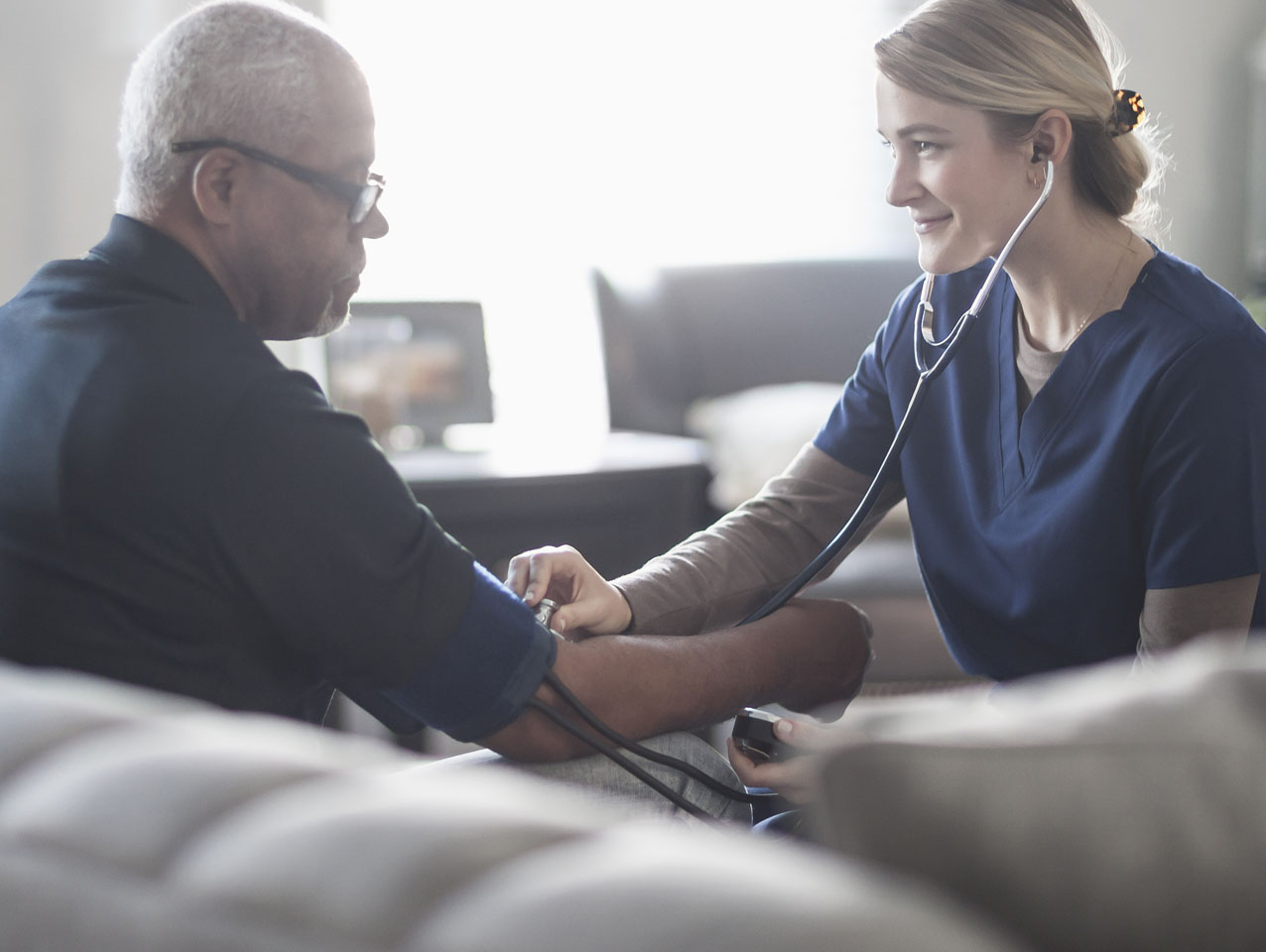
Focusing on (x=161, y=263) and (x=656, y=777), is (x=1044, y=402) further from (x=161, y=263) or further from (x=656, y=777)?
(x=161, y=263)

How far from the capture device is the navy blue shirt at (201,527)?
0.96 metres

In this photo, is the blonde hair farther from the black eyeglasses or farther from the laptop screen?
the laptop screen

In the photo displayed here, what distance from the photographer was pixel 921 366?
4.56 ft

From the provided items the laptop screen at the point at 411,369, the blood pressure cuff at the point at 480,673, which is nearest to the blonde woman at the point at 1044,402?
the blood pressure cuff at the point at 480,673

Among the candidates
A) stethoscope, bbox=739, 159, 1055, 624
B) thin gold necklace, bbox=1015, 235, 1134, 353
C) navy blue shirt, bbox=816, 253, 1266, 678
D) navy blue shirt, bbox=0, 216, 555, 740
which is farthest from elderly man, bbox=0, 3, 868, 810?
thin gold necklace, bbox=1015, 235, 1134, 353

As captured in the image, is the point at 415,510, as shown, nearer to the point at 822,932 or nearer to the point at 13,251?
the point at 822,932

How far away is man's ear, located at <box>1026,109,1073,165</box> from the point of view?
131 cm

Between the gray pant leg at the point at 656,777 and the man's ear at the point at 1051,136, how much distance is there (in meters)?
0.68

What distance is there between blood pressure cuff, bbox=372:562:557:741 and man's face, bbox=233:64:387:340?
36cm

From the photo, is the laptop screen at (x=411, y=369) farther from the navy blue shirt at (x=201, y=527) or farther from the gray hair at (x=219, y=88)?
the navy blue shirt at (x=201, y=527)

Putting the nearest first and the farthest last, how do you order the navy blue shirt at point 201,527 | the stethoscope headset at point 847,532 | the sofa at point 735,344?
the navy blue shirt at point 201,527, the stethoscope headset at point 847,532, the sofa at point 735,344

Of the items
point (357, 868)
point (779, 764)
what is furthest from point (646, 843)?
point (779, 764)

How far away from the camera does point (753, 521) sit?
152cm

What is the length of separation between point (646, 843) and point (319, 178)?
0.96 meters
